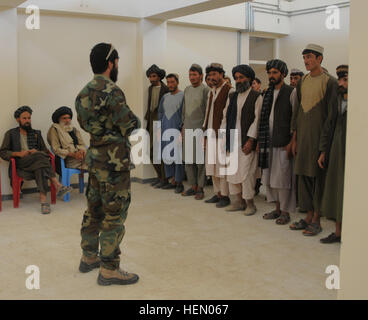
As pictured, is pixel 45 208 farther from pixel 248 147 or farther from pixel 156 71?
pixel 156 71

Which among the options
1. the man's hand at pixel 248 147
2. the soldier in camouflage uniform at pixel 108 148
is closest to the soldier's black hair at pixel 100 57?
the soldier in camouflage uniform at pixel 108 148

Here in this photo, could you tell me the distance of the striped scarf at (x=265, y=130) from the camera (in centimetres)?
472

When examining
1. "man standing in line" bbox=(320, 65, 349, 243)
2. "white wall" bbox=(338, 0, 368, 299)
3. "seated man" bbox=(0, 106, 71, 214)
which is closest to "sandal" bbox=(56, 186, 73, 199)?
"seated man" bbox=(0, 106, 71, 214)

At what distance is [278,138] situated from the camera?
4629 millimetres

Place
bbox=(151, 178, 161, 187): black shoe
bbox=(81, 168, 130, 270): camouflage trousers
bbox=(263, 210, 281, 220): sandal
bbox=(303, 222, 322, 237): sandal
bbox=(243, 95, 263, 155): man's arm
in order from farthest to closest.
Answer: bbox=(151, 178, 161, 187): black shoe → bbox=(263, 210, 281, 220): sandal → bbox=(243, 95, 263, 155): man's arm → bbox=(303, 222, 322, 237): sandal → bbox=(81, 168, 130, 270): camouflage trousers

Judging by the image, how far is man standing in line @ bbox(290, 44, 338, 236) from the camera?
4160 mm

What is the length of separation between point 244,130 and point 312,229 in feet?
4.03

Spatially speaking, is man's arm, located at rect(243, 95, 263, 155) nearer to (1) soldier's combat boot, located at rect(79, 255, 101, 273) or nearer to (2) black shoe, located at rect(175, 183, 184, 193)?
(2) black shoe, located at rect(175, 183, 184, 193)

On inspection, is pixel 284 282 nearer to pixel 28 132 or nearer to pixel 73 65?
pixel 28 132

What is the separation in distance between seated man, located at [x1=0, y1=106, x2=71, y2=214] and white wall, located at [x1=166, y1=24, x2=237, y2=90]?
106 inches

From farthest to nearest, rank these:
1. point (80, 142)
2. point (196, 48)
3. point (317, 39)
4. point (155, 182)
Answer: point (317, 39) < point (196, 48) < point (155, 182) < point (80, 142)

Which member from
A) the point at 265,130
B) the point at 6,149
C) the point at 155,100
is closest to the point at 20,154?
the point at 6,149

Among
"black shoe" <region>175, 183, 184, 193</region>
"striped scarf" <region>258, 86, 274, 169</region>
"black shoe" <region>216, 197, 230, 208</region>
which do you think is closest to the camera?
"striped scarf" <region>258, 86, 274, 169</region>

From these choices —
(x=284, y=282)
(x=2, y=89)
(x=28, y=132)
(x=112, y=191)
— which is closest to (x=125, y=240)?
(x=112, y=191)
